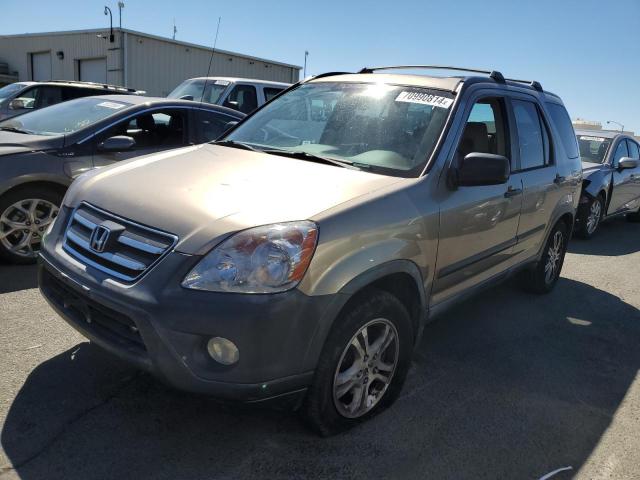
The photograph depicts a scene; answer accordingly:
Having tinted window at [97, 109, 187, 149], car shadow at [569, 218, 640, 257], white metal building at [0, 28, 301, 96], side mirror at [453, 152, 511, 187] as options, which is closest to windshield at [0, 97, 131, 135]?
tinted window at [97, 109, 187, 149]

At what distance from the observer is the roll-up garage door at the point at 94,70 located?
21.8 m

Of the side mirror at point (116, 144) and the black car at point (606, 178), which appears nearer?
the side mirror at point (116, 144)

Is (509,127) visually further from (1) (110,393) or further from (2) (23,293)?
(2) (23,293)

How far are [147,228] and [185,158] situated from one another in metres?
0.95

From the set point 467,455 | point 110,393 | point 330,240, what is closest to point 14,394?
point 110,393

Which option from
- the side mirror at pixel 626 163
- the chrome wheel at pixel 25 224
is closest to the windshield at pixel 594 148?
the side mirror at pixel 626 163

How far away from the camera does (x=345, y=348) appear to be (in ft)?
8.14

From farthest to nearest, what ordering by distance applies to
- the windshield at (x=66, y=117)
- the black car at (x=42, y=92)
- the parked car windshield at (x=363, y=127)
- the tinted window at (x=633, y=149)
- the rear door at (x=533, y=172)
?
the tinted window at (x=633, y=149)
the black car at (x=42, y=92)
the windshield at (x=66, y=117)
the rear door at (x=533, y=172)
the parked car windshield at (x=363, y=127)

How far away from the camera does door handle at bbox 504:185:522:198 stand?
146 inches

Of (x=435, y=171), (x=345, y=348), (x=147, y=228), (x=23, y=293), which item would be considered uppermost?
(x=435, y=171)

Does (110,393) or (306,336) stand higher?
(306,336)

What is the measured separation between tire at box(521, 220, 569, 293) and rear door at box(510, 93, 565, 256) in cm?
35

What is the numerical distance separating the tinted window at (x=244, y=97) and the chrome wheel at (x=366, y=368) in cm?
744

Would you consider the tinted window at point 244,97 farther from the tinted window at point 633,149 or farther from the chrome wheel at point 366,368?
the chrome wheel at point 366,368
